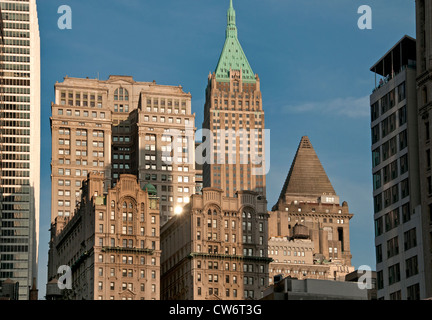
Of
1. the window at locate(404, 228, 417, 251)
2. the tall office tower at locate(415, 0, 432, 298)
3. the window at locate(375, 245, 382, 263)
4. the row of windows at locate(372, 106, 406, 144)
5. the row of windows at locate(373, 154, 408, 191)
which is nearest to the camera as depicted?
the tall office tower at locate(415, 0, 432, 298)

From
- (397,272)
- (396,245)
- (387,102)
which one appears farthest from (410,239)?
(387,102)

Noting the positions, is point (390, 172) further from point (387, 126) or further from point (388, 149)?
point (387, 126)

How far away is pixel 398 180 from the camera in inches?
5561

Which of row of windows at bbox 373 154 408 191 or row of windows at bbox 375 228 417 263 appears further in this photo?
row of windows at bbox 373 154 408 191

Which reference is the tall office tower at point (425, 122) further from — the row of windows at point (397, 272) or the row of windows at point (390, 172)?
the row of windows at point (390, 172)

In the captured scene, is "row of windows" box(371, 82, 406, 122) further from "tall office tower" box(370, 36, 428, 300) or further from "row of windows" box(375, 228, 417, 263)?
"row of windows" box(375, 228, 417, 263)

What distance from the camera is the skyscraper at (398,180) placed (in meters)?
134

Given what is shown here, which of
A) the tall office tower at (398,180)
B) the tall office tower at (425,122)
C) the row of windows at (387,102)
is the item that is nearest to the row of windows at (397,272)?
the tall office tower at (398,180)

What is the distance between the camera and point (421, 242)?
132 metres

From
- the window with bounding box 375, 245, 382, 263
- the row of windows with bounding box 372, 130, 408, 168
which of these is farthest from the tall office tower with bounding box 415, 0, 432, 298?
the window with bounding box 375, 245, 382, 263

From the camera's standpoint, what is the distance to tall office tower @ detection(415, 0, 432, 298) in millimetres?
130000
